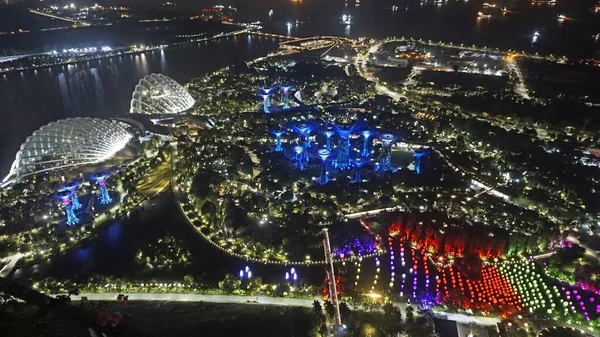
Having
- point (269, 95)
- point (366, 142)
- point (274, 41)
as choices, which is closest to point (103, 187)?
point (366, 142)

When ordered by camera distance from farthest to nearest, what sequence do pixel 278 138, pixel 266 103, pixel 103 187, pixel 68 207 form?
1. pixel 266 103
2. pixel 278 138
3. pixel 103 187
4. pixel 68 207

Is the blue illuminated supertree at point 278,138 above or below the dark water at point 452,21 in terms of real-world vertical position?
below

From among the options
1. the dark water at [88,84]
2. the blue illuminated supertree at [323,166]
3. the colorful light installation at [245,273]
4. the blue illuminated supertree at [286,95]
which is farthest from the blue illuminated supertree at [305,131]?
the dark water at [88,84]

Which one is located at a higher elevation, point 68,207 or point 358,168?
point 68,207

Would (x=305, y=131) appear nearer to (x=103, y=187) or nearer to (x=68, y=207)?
(x=103, y=187)

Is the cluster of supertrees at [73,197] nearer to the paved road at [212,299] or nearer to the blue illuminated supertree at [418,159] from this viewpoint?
the paved road at [212,299]

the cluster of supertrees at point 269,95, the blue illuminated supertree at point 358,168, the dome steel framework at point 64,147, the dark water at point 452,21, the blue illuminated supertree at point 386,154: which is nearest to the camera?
the dome steel framework at point 64,147
